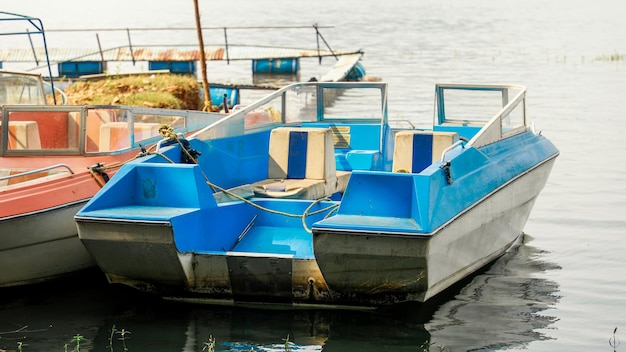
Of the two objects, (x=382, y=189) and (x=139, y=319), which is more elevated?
(x=382, y=189)

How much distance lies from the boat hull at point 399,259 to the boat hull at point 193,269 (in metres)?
0.34

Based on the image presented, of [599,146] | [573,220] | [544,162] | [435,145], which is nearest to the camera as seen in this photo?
[435,145]

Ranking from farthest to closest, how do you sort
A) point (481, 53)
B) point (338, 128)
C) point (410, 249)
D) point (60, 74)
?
point (481, 53) → point (60, 74) → point (338, 128) → point (410, 249)

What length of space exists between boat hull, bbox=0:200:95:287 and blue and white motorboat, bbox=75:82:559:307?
95cm

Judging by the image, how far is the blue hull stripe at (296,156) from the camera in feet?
36.7

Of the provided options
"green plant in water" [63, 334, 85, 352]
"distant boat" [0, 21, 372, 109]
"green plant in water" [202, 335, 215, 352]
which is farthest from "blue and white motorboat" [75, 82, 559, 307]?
"distant boat" [0, 21, 372, 109]

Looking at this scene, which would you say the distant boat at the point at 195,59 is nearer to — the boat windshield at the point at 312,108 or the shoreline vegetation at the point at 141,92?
the shoreline vegetation at the point at 141,92

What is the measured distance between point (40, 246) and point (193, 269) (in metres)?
1.78

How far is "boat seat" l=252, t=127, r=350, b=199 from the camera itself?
1100cm

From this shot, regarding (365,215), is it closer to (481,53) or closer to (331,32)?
(481,53)

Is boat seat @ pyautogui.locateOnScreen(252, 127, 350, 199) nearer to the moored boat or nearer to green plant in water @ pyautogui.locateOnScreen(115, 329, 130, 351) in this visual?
the moored boat

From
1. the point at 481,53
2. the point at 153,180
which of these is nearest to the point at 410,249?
the point at 153,180

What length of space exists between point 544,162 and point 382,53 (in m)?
Answer: 34.9

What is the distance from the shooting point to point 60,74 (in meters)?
32.2
